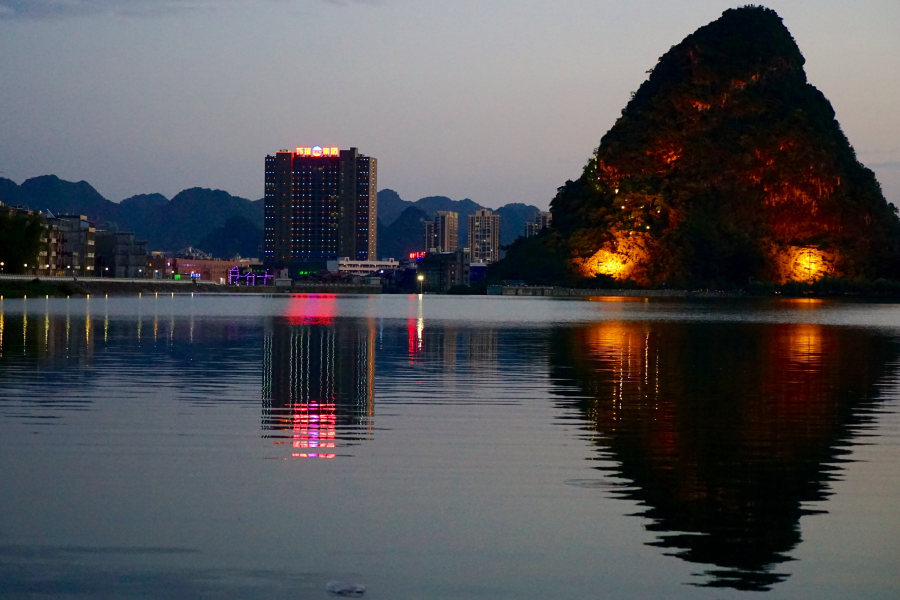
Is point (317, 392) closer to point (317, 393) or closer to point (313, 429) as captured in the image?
point (317, 393)

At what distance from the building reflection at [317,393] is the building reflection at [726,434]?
4386mm

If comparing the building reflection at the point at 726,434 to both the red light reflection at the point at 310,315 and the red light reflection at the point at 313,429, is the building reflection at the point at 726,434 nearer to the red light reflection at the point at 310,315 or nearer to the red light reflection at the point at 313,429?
the red light reflection at the point at 313,429

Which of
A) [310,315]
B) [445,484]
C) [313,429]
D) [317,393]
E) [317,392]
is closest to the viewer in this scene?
[445,484]

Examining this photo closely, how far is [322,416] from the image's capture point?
21688mm

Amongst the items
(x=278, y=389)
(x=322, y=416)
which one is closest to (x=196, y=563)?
(x=322, y=416)

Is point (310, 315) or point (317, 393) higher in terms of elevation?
point (317, 393)

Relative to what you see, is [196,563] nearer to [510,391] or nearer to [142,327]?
[510,391]

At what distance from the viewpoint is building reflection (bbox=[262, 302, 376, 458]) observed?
18.8m

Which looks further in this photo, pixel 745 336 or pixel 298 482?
pixel 745 336

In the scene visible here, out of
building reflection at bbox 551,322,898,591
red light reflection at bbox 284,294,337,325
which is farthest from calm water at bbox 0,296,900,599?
red light reflection at bbox 284,294,337,325

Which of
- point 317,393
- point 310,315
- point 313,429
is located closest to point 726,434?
point 313,429

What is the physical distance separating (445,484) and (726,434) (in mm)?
7023

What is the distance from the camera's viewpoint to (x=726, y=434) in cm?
1975

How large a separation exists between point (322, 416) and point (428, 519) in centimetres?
959
